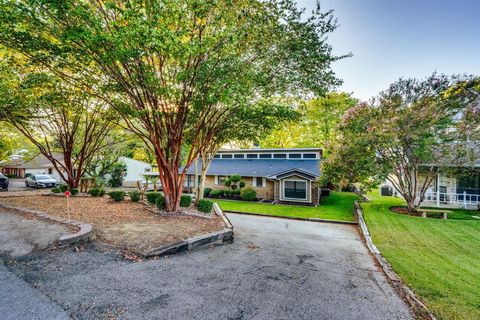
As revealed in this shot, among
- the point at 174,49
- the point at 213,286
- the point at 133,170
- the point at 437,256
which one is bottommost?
the point at 437,256

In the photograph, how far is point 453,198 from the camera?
17.5 m

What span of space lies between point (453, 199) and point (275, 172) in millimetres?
14429

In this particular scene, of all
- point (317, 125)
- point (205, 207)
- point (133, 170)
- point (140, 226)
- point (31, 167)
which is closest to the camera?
point (140, 226)

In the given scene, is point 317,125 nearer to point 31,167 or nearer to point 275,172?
point 275,172

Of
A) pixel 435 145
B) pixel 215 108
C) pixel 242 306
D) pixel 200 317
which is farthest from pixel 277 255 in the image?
pixel 435 145

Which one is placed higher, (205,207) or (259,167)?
(259,167)

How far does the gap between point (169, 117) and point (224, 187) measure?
16005 millimetres

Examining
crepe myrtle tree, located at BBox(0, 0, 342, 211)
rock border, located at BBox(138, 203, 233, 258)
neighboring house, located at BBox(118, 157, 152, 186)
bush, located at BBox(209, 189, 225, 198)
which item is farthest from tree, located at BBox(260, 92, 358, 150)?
rock border, located at BBox(138, 203, 233, 258)

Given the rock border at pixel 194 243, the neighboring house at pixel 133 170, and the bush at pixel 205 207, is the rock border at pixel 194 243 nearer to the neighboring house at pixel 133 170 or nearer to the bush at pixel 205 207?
the bush at pixel 205 207

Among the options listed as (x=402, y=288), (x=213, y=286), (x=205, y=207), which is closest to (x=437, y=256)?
(x=402, y=288)

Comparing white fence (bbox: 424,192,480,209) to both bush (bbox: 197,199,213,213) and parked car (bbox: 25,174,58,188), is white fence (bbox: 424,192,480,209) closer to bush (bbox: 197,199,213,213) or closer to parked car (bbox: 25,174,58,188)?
bush (bbox: 197,199,213,213)

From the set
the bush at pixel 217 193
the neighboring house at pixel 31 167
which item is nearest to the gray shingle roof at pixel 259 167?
the bush at pixel 217 193

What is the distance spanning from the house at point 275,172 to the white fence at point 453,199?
8695 mm

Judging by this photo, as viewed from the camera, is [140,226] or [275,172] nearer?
[140,226]
